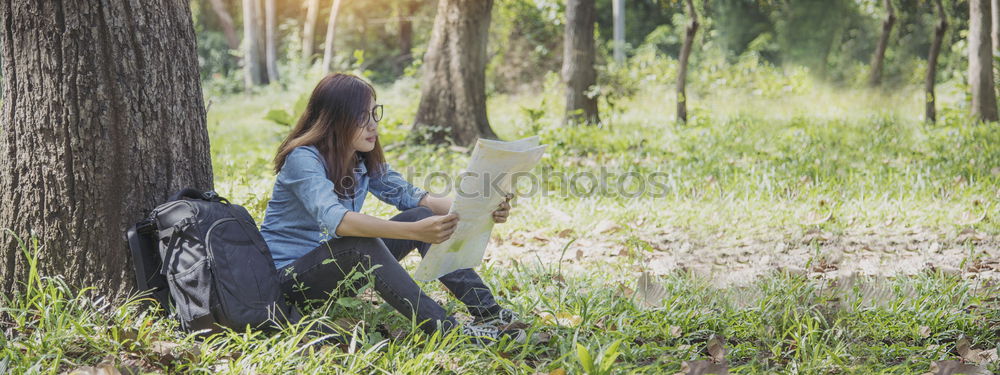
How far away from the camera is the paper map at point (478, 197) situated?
103 inches

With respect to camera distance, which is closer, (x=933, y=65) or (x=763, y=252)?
(x=763, y=252)

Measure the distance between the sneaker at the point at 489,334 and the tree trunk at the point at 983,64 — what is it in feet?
25.0

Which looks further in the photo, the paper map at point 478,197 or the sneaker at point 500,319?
the sneaker at point 500,319

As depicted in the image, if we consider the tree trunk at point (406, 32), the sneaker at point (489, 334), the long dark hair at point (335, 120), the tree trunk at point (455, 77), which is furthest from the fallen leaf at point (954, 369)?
the tree trunk at point (406, 32)

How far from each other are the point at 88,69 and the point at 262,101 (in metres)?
16.8

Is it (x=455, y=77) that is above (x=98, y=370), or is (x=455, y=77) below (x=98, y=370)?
above

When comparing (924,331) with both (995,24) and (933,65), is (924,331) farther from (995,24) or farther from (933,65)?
(933,65)

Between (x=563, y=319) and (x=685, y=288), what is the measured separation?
2.27 feet

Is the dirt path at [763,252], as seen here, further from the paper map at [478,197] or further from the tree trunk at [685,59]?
the tree trunk at [685,59]

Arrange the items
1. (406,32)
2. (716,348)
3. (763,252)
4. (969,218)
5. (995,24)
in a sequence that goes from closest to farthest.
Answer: (716,348) < (763,252) < (969,218) < (995,24) < (406,32)

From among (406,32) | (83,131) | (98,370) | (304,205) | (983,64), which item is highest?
(406,32)

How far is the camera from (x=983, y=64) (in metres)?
8.56

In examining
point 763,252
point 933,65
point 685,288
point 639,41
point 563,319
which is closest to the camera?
point 563,319

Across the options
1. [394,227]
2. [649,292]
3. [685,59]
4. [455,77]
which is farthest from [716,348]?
[685,59]
